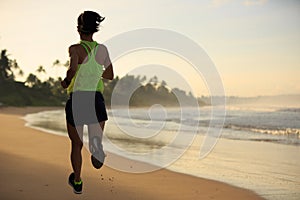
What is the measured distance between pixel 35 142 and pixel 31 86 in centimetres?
2234

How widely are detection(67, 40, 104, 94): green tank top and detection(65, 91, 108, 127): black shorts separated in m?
0.03

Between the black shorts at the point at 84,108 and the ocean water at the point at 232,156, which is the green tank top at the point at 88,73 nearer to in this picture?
the black shorts at the point at 84,108

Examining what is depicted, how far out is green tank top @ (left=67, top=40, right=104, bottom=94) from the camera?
1815 millimetres

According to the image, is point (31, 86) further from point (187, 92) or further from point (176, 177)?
point (187, 92)

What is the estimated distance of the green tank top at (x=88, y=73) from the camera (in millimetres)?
1815

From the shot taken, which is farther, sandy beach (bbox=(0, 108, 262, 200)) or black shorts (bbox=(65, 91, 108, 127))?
sandy beach (bbox=(0, 108, 262, 200))

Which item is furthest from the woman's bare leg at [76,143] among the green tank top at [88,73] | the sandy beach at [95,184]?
the sandy beach at [95,184]

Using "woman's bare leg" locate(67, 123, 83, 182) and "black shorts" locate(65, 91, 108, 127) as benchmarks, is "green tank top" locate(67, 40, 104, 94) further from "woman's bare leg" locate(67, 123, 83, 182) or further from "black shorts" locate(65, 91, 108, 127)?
"woman's bare leg" locate(67, 123, 83, 182)

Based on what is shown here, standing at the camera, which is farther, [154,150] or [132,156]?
[154,150]

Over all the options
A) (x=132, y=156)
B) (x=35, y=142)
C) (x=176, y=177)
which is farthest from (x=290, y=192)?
(x=35, y=142)

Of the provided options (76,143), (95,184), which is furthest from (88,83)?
(95,184)

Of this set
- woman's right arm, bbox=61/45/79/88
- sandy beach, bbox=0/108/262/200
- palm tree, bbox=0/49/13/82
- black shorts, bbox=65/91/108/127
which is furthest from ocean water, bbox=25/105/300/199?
Answer: palm tree, bbox=0/49/13/82

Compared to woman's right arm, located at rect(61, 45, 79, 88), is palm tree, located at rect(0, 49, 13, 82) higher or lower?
higher

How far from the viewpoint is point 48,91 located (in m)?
28.7
